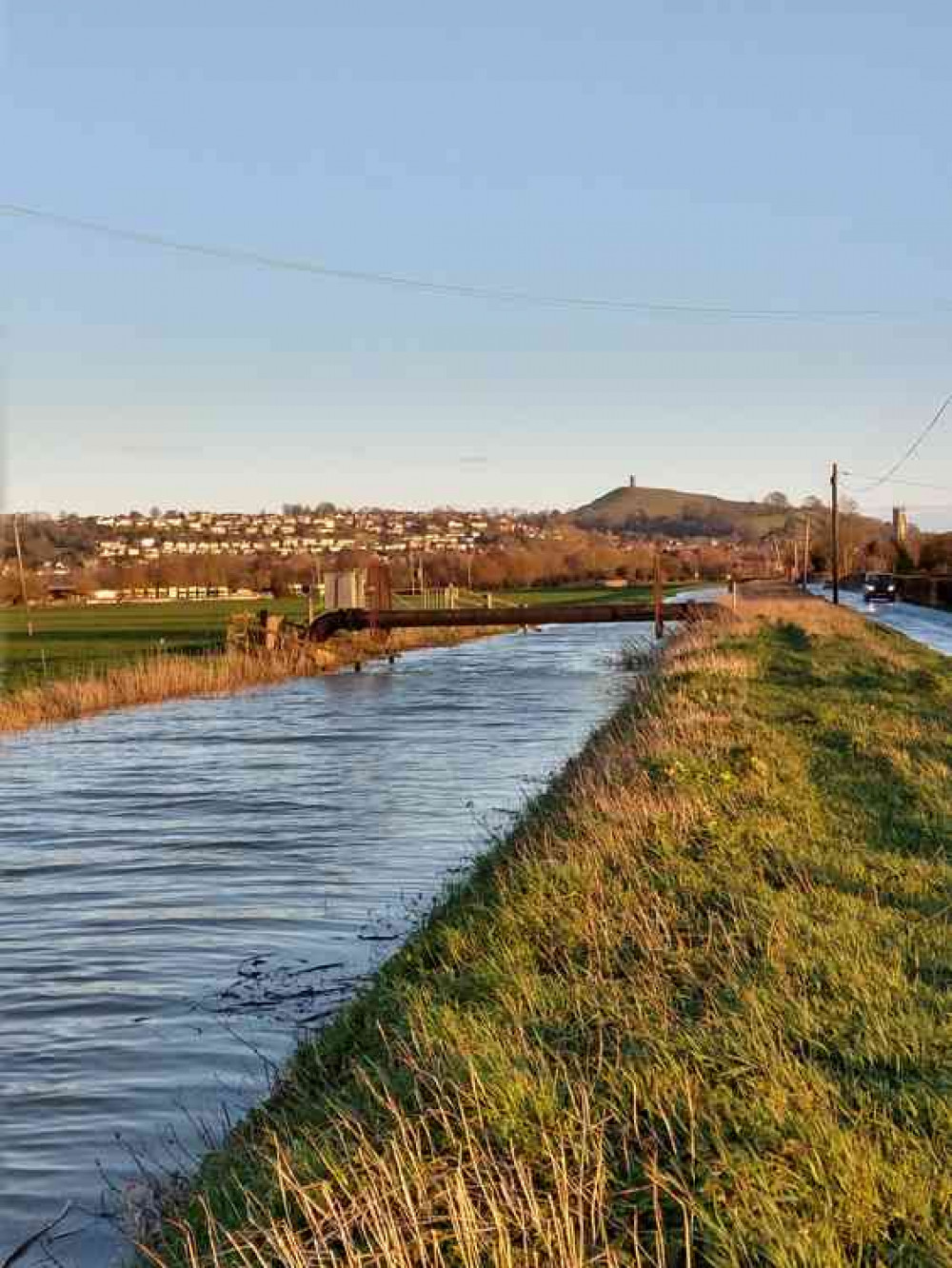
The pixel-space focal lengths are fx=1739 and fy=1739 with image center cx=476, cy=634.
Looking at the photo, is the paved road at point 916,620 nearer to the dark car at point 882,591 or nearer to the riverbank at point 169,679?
the dark car at point 882,591

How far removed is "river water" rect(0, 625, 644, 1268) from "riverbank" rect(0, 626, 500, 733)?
153cm

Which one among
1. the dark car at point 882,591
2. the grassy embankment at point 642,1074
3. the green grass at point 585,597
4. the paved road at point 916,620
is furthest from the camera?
the green grass at point 585,597

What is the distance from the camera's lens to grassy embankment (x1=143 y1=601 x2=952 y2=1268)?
5.97 m

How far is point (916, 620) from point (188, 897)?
62088mm

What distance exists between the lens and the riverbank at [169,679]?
142ft

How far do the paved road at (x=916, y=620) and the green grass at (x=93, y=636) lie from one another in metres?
26.7

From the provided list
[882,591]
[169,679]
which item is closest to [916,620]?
[882,591]

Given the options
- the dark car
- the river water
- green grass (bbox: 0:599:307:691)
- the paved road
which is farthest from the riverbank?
the dark car

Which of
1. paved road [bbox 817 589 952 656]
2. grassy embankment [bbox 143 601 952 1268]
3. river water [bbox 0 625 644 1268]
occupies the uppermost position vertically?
grassy embankment [bbox 143 601 952 1268]

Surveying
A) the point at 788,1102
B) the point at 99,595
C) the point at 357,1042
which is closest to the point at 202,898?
the point at 357,1042

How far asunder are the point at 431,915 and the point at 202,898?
163 inches

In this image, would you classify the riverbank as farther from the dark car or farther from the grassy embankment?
the dark car

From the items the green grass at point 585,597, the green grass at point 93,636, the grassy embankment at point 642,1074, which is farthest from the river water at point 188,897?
the green grass at point 585,597

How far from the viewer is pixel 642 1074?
741 cm
